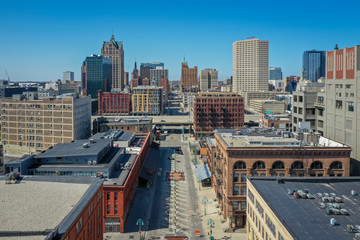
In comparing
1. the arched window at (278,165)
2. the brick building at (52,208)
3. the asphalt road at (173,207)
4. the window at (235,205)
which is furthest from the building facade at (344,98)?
the brick building at (52,208)

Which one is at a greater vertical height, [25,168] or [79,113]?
[79,113]

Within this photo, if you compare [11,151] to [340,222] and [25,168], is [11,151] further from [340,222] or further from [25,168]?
[340,222]

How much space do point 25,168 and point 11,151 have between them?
87.0 m

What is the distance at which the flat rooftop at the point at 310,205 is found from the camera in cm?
3875

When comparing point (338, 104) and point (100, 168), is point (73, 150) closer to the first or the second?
point (100, 168)

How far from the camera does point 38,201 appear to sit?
46812 mm

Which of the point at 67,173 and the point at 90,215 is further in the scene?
the point at 67,173

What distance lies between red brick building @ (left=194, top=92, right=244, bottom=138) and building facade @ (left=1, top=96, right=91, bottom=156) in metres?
66.4

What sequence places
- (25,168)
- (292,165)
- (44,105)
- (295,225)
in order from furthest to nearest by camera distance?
(44,105), (25,168), (292,165), (295,225)

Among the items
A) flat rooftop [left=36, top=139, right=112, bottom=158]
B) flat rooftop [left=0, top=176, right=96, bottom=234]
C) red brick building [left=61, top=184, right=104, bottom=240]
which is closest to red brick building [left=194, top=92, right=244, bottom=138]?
flat rooftop [left=36, top=139, right=112, bottom=158]

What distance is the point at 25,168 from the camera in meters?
77.8

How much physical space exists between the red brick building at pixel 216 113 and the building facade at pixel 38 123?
6639cm

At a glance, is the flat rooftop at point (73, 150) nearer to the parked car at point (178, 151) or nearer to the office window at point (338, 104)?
the office window at point (338, 104)

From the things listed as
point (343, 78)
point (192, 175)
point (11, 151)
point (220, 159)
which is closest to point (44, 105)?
point (11, 151)
